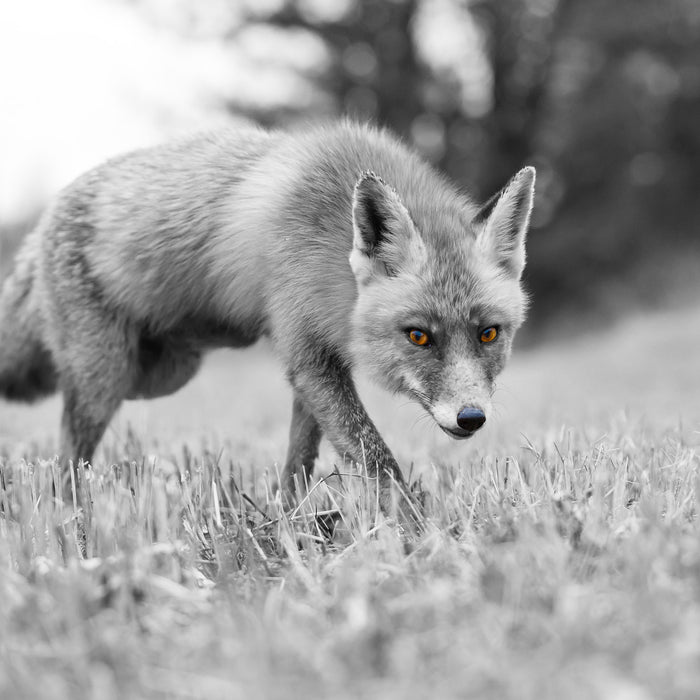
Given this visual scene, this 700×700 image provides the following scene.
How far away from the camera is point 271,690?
1.79 meters

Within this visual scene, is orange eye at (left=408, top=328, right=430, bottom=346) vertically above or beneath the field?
above

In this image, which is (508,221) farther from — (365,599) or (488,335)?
(365,599)

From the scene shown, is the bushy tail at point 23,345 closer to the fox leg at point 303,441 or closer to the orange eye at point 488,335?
the fox leg at point 303,441

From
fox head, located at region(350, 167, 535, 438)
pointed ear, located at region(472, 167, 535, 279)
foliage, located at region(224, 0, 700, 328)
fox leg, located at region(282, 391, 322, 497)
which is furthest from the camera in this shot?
foliage, located at region(224, 0, 700, 328)

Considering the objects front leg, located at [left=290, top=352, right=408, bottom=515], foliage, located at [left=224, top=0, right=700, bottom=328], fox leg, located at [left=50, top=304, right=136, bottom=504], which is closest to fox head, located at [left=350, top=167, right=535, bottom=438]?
front leg, located at [left=290, top=352, right=408, bottom=515]

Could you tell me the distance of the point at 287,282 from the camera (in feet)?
14.4

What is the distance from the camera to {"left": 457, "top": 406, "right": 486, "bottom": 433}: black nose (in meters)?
3.78

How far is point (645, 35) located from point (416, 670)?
19139 mm

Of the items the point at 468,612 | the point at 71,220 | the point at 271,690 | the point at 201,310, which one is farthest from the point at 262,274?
the point at 271,690

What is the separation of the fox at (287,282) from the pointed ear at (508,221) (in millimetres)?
11

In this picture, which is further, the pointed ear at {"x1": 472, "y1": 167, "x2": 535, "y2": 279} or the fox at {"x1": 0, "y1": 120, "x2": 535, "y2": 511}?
the pointed ear at {"x1": 472, "y1": 167, "x2": 535, "y2": 279}

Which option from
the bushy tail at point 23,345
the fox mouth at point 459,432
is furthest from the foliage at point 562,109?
the fox mouth at point 459,432

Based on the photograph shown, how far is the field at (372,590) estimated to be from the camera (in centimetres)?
188

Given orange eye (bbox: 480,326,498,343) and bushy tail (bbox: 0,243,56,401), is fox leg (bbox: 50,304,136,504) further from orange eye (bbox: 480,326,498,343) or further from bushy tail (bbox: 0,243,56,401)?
orange eye (bbox: 480,326,498,343)
